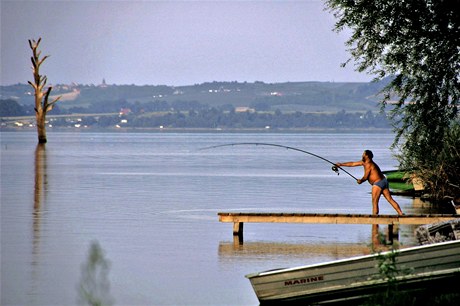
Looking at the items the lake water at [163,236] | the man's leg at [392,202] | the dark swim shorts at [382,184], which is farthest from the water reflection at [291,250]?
the dark swim shorts at [382,184]

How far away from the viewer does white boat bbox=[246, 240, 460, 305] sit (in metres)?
14.6

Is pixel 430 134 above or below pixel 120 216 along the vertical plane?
above

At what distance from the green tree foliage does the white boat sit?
11116 millimetres

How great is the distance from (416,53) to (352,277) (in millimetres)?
12501

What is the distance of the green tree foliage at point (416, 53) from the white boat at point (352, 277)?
11116 mm

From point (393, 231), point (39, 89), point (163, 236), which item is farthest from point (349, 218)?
point (39, 89)

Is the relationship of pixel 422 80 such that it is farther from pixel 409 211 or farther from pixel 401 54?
pixel 409 211

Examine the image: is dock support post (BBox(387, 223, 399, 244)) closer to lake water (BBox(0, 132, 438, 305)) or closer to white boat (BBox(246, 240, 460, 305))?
lake water (BBox(0, 132, 438, 305))

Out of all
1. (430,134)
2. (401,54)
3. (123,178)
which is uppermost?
(401,54)

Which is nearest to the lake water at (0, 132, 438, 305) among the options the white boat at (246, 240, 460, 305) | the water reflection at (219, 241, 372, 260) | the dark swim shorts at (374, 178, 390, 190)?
the water reflection at (219, 241, 372, 260)

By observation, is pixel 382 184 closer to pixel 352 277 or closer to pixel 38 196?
pixel 352 277

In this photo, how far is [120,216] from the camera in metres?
29.0

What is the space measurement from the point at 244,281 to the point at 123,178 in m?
31.2

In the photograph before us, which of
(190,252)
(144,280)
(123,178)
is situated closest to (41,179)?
(123,178)
